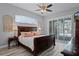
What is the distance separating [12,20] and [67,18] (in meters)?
1.34

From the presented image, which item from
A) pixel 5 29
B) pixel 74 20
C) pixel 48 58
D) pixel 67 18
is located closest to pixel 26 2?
pixel 5 29

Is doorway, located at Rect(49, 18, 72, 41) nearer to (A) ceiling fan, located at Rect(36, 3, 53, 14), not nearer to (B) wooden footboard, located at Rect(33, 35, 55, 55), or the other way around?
(A) ceiling fan, located at Rect(36, 3, 53, 14)

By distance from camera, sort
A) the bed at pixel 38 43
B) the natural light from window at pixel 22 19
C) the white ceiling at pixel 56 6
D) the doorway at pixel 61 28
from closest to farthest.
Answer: the white ceiling at pixel 56 6 < the doorway at pixel 61 28 < the natural light from window at pixel 22 19 < the bed at pixel 38 43

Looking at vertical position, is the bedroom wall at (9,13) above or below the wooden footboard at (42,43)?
above

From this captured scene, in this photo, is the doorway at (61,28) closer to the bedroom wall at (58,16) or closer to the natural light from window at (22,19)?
the bedroom wall at (58,16)

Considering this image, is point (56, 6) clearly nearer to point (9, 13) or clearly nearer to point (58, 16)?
point (58, 16)

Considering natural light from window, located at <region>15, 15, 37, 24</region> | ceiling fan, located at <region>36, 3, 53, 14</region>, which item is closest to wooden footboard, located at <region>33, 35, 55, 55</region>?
natural light from window, located at <region>15, 15, 37, 24</region>

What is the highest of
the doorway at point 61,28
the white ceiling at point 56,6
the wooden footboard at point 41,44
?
the white ceiling at point 56,6

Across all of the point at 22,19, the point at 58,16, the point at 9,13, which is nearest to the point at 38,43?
the point at 22,19

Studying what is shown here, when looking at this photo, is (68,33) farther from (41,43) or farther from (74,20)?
(41,43)

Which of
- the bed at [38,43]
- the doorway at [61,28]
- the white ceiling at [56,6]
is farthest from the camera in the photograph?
the bed at [38,43]

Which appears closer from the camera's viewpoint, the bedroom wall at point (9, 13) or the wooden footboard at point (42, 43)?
the bedroom wall at point (9, 13)

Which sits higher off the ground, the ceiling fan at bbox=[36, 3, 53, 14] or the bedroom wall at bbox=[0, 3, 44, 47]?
the ceiling fan at bbox=[36, 3, 53, 14]

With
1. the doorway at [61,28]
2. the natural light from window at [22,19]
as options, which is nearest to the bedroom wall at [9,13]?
the natural light from window at [22,19]
